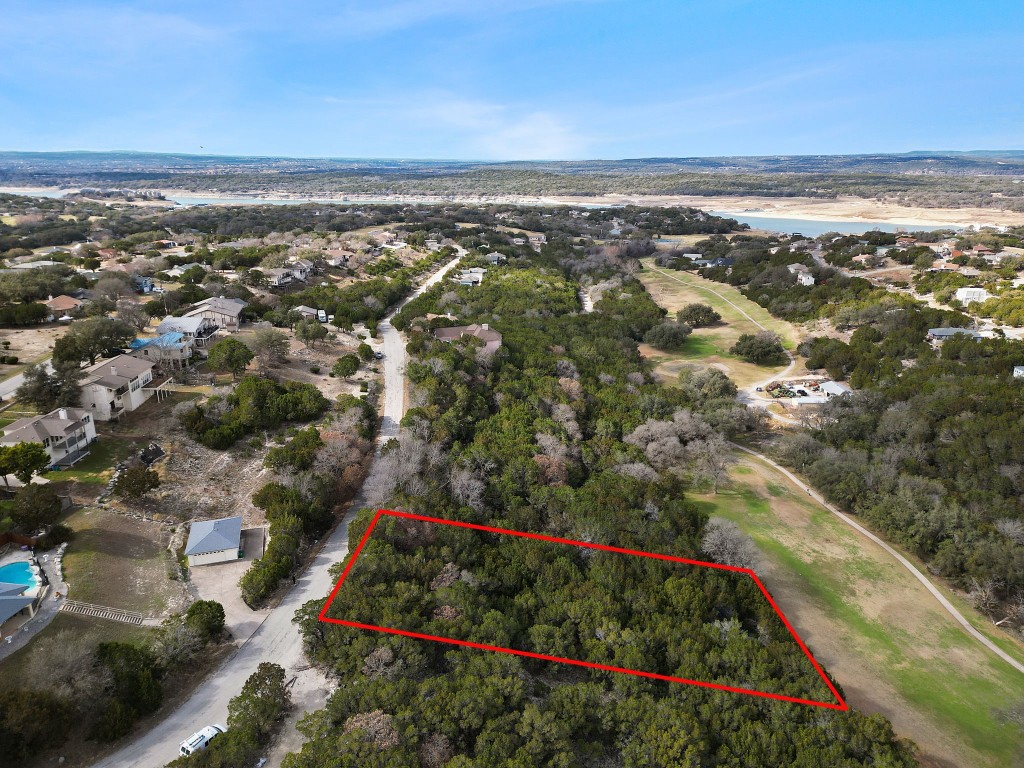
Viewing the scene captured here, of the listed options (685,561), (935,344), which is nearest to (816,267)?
(935,344)

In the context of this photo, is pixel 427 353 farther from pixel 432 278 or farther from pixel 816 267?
pixel 816 267

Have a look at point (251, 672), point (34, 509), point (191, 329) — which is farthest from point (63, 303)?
point (251, 672)

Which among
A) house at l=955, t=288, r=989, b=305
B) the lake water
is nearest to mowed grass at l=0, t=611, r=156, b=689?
house at l=955, t=288, r=989, b=305

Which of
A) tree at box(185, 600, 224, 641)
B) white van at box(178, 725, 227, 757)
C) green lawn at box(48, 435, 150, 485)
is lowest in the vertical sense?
white van at box(178, 725, 227, 757)

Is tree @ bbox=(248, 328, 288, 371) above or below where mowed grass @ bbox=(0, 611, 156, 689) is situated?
above

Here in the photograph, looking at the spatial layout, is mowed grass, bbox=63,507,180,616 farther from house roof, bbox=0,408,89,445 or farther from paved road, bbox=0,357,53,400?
paved road, bbox=0,357,53,400

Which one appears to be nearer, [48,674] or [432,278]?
[48,674]

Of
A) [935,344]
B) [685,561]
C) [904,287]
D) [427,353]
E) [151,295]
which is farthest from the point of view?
[904,287]

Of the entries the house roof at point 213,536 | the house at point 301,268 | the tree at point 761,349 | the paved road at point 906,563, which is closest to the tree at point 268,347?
the house roof at point 213,536
